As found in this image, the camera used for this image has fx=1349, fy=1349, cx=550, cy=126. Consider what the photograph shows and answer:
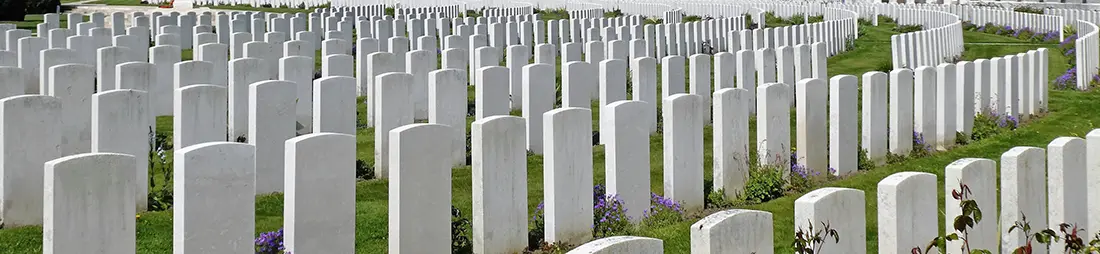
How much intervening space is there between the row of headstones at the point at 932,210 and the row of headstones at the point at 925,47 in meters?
12.0

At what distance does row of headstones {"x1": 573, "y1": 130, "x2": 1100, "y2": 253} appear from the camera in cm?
429

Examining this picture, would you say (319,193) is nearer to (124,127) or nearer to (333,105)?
(124,127)

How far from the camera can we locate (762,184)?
8.88m

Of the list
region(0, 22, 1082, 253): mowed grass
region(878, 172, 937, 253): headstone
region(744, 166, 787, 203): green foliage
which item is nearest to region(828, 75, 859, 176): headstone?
region(0, 22, 1082, 253): mowed grass

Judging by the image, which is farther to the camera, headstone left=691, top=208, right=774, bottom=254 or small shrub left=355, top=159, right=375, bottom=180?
small shrub left=355, top=159, right=375, bottom=180

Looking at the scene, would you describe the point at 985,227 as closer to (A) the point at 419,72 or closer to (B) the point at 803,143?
(B) the point at 803,143

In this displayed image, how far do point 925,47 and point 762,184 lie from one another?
1093 centimetres

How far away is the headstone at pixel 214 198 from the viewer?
5152mm

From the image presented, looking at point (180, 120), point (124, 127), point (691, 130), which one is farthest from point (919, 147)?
point (124, 127)

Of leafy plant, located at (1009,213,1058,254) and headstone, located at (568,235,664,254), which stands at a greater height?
headstone, located at (568,235,664,254)

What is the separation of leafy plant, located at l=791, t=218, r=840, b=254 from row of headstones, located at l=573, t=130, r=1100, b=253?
27 mm

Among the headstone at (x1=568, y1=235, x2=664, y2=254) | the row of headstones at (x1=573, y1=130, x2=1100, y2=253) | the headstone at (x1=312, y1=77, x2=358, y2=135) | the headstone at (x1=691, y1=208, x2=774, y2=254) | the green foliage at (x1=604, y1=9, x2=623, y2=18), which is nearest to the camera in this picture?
the headstone at (x1=568, y1=235, x2=664, y2=254)

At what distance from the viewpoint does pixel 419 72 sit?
12391mm

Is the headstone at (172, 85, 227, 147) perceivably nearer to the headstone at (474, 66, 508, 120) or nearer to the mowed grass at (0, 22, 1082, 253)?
the mowed grass at (0, 22, 1082, 253)
